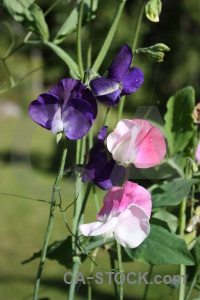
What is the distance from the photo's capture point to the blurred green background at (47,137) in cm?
54

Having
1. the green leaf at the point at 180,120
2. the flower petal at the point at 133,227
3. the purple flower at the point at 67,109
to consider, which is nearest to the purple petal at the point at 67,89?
the purple flower at the point at 67,109

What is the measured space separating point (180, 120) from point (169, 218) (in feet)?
0.38

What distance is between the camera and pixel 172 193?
0.55 meters

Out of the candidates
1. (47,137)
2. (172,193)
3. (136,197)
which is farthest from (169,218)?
(47,137)

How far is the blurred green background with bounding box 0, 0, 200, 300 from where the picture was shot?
1.79 feet

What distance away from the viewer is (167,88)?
25.3 feet

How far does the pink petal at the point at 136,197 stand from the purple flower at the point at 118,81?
71 millimetres

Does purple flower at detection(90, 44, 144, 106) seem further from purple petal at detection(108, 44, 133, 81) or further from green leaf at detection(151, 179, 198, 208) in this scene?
green leaf at detection(151, 179, 198, 208)

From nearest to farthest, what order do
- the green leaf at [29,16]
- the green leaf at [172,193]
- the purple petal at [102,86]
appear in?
the purple petal at [102,86] → the green leaf at [172,193] → the green leaf at [29,16]

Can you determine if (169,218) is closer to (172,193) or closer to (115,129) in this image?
(172,193)

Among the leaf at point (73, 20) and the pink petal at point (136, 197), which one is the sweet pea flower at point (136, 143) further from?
the leaf at point (73, 20)

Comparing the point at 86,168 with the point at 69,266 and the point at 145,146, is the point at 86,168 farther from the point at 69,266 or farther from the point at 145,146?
the point at 69,266

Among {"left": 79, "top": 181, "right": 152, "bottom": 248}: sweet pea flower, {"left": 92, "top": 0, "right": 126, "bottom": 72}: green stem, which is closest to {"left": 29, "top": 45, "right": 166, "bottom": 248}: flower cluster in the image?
{"left": 79, "top": 181, "right": 152, "bottom": 248}: sweet pea flower

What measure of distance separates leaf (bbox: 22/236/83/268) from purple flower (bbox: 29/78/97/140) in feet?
0.60
